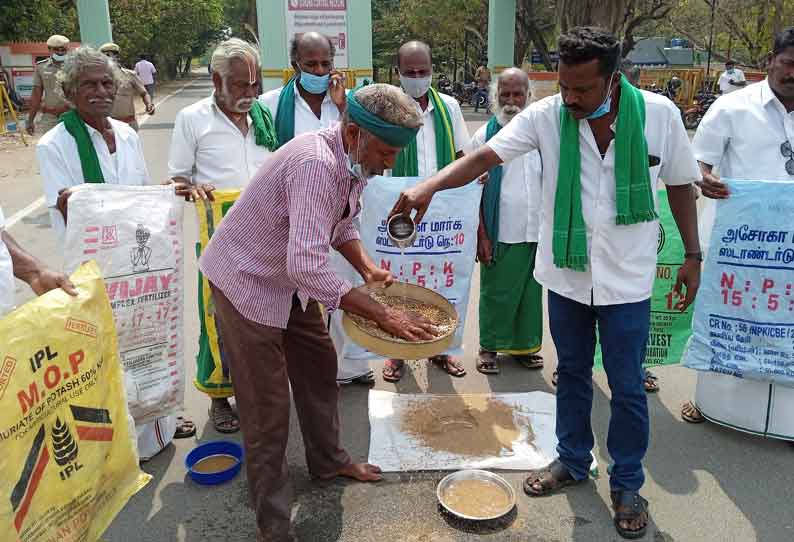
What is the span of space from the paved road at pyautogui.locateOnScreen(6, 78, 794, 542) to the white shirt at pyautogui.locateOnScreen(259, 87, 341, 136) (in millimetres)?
1664

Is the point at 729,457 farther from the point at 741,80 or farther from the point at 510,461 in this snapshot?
the point at 741,80

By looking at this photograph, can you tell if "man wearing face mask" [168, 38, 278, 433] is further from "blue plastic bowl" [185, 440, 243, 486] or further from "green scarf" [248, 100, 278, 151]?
"blue plastic bowl" [185, 440, 243, 486]

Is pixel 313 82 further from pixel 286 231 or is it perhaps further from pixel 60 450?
pixel 60 450

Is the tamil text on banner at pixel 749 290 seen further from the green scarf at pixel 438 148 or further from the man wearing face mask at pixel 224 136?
the man wearing face mask at pixel 224 136

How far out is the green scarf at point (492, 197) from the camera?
3.95 meters

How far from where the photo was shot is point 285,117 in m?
3.73

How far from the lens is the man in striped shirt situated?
85.7 inches

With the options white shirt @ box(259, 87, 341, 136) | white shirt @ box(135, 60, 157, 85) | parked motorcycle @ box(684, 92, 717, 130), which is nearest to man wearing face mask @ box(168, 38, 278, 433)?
white shirt @ box(259, 87, 341, 136)

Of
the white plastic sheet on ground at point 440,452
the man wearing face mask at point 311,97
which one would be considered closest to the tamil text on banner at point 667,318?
the white plastic sheet on ground at point 440,452

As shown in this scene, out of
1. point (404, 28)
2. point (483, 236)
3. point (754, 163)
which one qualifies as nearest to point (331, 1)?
point (483, 236)

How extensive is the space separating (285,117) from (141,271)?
4.27 feet

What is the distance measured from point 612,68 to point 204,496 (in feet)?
8.05

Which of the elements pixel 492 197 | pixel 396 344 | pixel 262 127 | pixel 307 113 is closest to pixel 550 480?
pixel 396 344

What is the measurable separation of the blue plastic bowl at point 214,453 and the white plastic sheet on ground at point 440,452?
25.3 inches
